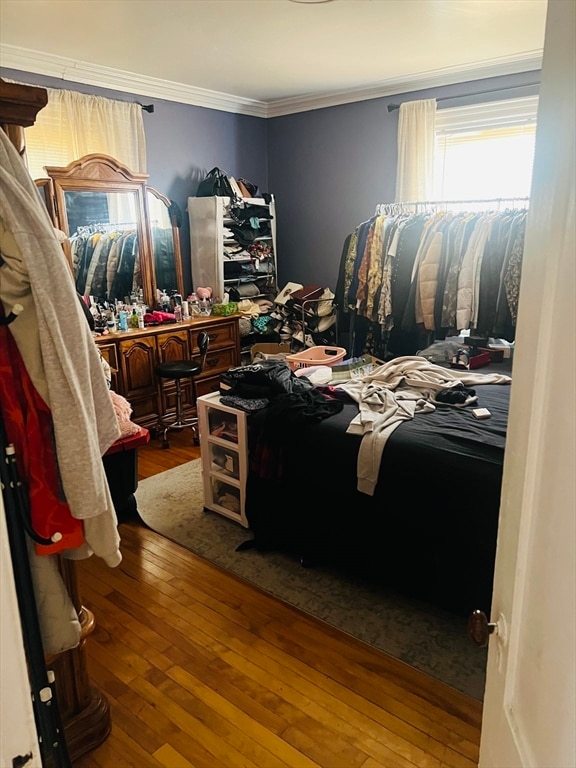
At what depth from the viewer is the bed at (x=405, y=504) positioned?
2.18 meters

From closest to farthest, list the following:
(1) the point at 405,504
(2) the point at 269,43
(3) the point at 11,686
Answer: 1. (3) the point at 11,686
2. (1) the point at 405,504
3. (2) the point at 269,43

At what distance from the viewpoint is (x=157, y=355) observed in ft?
14.1

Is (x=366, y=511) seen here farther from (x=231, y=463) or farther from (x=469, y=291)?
(x=469, y=291)

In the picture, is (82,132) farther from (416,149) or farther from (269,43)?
(416,149)

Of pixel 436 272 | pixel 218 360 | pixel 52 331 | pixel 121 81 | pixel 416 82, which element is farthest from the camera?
pixel 218 360

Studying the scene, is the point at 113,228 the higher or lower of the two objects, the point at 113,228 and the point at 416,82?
the lower

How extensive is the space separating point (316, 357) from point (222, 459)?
154 cm

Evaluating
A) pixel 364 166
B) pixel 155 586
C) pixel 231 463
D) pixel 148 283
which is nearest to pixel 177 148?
pixel 148 283

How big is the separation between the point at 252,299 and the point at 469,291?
218 centimetres

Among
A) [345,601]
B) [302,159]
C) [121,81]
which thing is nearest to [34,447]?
[345,601]

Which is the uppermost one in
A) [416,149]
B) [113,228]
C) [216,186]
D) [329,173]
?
[416,149]

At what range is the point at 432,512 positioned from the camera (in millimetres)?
2256

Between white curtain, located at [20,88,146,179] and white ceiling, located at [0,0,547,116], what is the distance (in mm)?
158

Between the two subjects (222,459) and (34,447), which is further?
(222,459)
